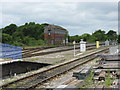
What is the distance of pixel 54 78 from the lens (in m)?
11.4

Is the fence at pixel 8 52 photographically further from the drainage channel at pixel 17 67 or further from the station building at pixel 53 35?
the station building at pixel 53 35

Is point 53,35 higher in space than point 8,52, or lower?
higher

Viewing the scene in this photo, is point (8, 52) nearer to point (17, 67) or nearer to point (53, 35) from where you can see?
point (17, 67)

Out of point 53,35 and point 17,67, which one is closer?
point 17,67

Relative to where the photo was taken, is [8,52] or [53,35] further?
[53,35]

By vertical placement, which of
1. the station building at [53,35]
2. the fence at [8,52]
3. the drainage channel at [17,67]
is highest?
the station building at [53,35]

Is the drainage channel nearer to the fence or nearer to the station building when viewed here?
the fence

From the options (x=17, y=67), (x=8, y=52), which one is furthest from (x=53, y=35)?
(x=17, y=67)

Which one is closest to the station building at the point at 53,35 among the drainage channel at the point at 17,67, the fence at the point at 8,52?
the fence at the point at 8,52

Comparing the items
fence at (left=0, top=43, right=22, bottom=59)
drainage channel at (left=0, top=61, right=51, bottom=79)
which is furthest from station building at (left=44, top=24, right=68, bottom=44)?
drainage channel at (left=0, top=61, right=51, bottom=79)

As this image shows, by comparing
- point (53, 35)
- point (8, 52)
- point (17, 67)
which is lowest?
point (17, 67)

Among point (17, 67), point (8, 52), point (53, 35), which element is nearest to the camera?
point (17, 67)

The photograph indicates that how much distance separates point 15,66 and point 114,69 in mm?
9207

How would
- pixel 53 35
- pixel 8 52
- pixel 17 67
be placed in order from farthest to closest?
pixel 53 35 → pixel 8 52 → pixel 17 67
